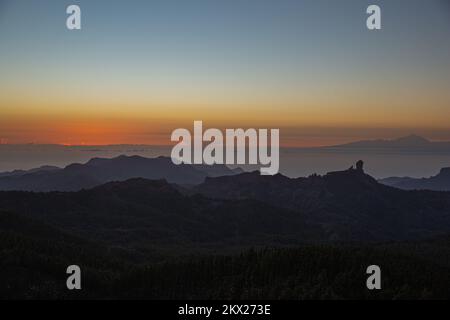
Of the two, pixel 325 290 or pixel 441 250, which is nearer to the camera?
pixel 325 290

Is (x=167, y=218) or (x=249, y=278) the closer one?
(x=249, y=278)

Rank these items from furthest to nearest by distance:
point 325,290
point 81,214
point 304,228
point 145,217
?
point 304,228 < point 145,217 < point 81,214 < point 325,290

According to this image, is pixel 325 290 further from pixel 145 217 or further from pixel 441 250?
pixel 145 217

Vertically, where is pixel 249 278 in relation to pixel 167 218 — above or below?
above

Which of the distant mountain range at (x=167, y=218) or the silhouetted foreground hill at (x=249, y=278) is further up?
the silhouetted foreground hill at (x=249, y=278)

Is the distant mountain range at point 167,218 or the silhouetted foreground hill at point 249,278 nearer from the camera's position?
the silhouetted foreground hill at point 249,278

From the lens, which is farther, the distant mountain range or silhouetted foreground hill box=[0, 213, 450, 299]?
the distant mountain range

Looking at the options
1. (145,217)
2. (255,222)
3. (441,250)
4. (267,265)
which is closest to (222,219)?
(255,222)

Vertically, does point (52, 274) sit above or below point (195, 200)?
above

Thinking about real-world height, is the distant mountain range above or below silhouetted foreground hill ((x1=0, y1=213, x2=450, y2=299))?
below

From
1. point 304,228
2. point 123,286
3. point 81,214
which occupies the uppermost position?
point 123,286
